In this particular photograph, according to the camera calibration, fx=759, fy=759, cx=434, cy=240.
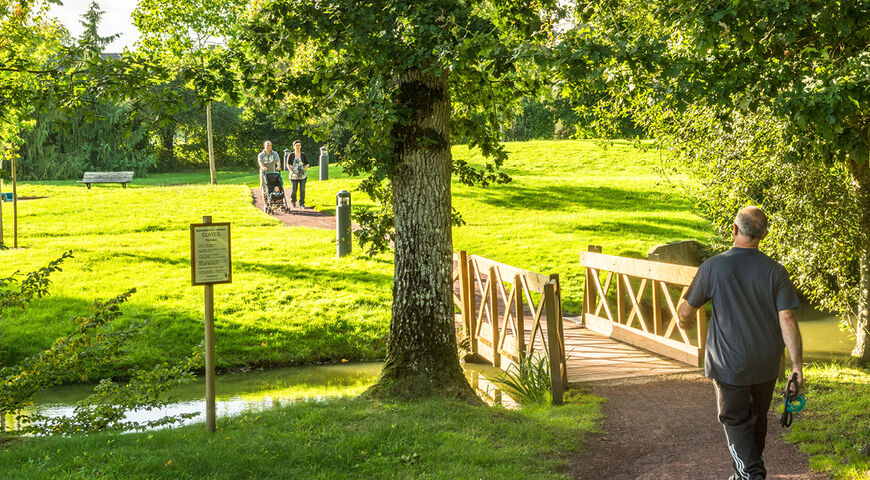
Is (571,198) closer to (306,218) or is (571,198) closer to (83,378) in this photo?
(306,218)

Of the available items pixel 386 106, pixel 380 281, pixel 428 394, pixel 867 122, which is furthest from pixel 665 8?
pixel 380 281

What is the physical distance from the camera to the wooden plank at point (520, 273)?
344 inches

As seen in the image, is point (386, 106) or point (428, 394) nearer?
point (386, 106)

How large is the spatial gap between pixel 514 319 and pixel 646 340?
193cm

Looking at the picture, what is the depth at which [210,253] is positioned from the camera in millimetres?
7105

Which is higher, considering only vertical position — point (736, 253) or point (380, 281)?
point (736, 253)

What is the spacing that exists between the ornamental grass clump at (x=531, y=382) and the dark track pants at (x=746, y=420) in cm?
365

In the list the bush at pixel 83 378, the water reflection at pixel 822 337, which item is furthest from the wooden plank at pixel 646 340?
the bush at pixel 83 378

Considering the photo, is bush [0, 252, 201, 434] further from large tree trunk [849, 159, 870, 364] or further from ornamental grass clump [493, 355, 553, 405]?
large tree trunk [849, 159, 870, 364]

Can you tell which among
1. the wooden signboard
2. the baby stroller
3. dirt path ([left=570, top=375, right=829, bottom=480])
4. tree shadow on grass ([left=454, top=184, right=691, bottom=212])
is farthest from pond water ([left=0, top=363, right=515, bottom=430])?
tree shadow on grass ([left=454, top=184, right=691, bottom=212])

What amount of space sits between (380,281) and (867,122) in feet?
32.5

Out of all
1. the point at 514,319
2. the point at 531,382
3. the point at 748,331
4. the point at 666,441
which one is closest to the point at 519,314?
the point at 514,319

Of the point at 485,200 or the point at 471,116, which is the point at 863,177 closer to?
the point at 471,116

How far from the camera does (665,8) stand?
701 centimetres
